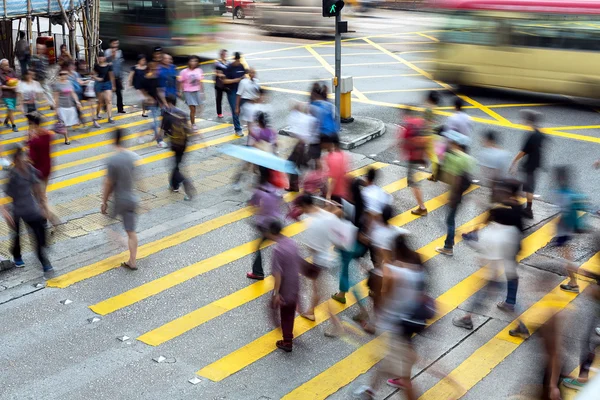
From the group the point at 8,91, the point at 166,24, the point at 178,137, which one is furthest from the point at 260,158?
the point at 166,24

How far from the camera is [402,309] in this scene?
22.8 ft

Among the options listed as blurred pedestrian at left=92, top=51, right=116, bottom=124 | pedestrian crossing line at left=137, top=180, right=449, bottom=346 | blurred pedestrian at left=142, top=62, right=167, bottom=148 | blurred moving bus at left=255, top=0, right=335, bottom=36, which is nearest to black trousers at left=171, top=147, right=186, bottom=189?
blurred pedestrian at left=142, top=62, right=167, bottom=148

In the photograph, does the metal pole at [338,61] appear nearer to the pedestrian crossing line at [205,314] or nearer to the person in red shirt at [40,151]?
the person in red shirt at [40,151]

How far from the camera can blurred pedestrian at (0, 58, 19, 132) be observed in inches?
667

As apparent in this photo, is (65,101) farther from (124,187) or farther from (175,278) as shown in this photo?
(175,278)

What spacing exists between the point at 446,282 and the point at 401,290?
3174 millimetres

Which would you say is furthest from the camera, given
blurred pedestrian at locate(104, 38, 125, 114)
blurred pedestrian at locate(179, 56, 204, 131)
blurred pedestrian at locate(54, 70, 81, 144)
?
blurred pedestrian at locate(104, 38, 125, 114)

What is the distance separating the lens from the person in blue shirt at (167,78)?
52.5 feet

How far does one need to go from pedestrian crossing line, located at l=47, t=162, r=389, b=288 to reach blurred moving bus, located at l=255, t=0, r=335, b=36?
18.0 meters

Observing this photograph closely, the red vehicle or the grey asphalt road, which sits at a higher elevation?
the red vehicle

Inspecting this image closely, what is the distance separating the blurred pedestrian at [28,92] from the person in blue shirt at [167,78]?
268 centimetres

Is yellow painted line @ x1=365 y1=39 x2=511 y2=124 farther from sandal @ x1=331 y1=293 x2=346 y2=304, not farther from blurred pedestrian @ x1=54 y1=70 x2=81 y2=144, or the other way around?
blurred pedestrian @ x1=54 y1=70 x2=81 y2=144

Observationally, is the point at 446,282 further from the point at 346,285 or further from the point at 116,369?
the point at 116,369

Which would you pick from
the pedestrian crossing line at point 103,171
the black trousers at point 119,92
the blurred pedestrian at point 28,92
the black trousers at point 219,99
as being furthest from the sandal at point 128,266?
the black trousers at point 119,92
